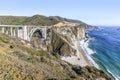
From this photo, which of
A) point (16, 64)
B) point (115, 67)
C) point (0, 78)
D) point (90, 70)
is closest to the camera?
point (0, 78)

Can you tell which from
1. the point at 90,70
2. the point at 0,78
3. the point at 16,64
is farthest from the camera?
the point at 90,70

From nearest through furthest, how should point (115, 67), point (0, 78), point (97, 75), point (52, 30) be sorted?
1. point (0, 78)
2. point (97, 75)
3. point (115, 67)
4. point (52, 30)

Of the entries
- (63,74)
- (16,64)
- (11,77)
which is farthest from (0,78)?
(63,74)

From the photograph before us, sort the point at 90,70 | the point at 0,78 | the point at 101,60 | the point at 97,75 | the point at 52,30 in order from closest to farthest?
the point at 0,78
the point at 97,75
the point at 90,70
the point at 101,60
the point at 52,30

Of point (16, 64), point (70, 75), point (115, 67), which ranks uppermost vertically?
point (16, 64)

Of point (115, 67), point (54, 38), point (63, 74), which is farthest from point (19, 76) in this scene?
point (54, 38)

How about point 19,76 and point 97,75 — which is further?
point 97,75

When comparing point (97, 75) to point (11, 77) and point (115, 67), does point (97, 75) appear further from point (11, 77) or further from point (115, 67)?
point (115, 67)

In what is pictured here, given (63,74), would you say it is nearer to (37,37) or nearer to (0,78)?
(0,78)

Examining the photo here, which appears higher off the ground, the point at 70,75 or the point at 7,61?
the point at 7,61
